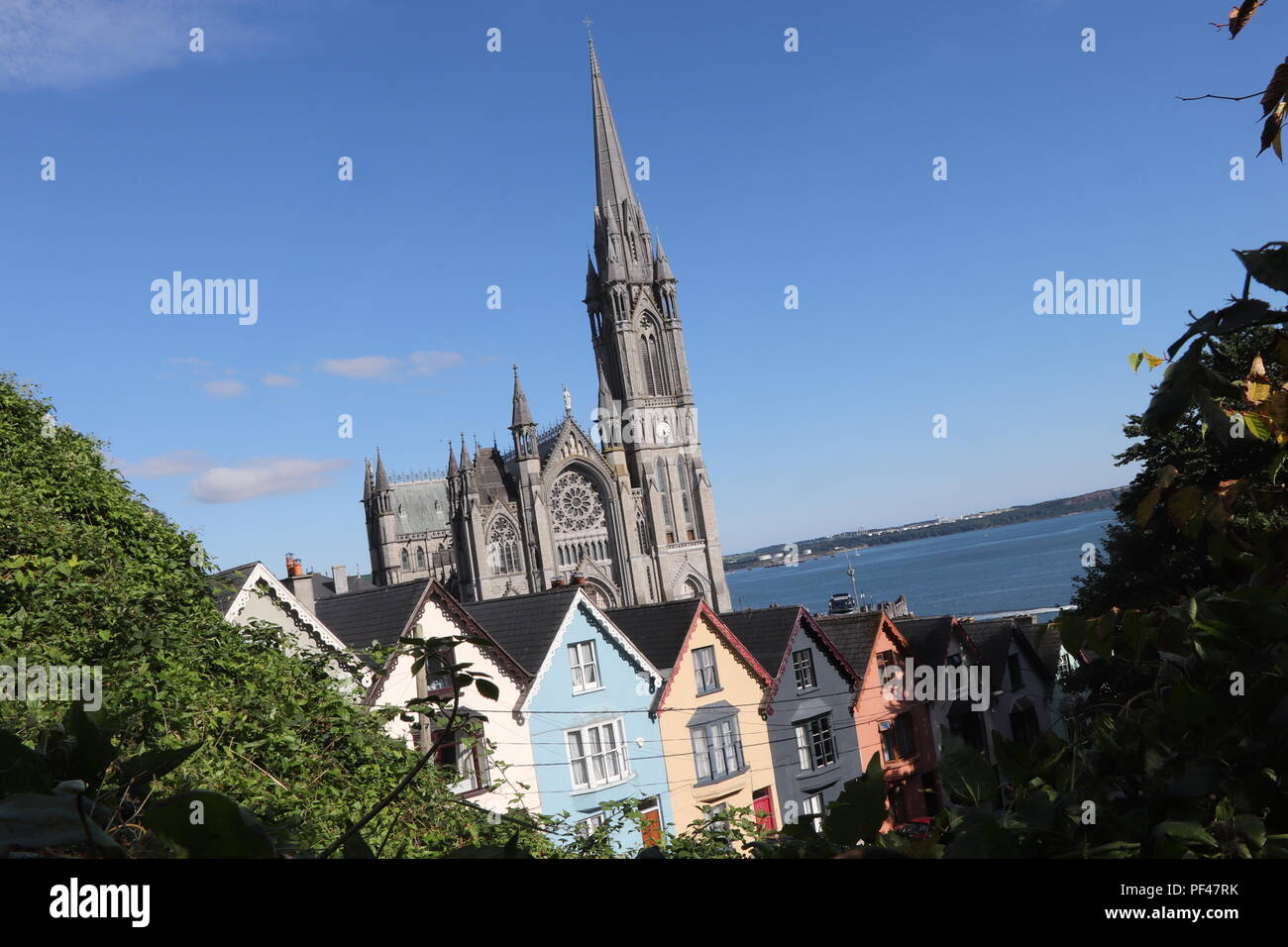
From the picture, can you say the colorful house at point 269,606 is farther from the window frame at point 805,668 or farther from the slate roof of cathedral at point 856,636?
the slate roof of cathedral at point 856,636

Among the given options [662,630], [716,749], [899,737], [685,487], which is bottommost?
[899,737]

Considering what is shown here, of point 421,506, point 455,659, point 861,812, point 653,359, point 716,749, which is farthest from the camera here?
point 421,506

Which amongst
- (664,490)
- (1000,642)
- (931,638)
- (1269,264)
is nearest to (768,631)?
(931,638)

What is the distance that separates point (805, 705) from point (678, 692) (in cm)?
468

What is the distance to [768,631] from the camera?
31.2 m

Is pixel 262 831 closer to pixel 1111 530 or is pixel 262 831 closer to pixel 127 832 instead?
pixel 127 832

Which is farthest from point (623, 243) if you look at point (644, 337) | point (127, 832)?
point (127, 832)

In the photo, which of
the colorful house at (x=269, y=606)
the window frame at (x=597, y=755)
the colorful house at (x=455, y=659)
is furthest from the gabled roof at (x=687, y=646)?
the colorful house at (x=269, y=606)

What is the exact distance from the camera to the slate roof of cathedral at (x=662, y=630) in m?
27.8

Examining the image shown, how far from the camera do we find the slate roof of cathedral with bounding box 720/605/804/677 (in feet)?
98.8

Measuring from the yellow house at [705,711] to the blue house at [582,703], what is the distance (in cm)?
56

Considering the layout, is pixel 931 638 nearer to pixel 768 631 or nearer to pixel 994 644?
pixel 994 644

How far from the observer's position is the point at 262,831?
1.24m
